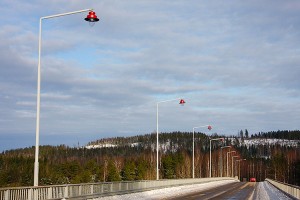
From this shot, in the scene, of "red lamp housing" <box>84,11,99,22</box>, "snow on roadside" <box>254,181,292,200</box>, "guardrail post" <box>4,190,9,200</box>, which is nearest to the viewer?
"guardrail post" <box>4,190,9,200</box>

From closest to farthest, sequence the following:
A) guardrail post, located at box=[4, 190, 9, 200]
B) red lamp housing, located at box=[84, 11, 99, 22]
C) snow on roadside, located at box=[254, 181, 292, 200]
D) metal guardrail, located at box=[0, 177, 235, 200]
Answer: guardrail post, located at box=[4, 190, 9, 200] → metal guardrail, located at box=[0, 177, 235, 200] → red lamp housing, located at box=[84, 11, 99, 22] → snow on roadside, located at box=[254, 181, 292, 200]

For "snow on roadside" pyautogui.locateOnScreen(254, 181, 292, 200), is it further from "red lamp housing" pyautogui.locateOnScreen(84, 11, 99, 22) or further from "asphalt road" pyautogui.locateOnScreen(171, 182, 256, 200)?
"red lamp housing" pyautogui.locateOnScreen(84, 11, 99, 22)

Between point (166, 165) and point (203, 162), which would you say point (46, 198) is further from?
point (203, 162)

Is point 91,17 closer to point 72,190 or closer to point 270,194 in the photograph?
point 72,190

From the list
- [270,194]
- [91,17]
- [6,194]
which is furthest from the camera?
[270,194]

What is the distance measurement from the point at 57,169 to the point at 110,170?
20989 mm

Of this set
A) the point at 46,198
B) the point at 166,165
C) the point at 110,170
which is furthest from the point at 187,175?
the point at 46,198

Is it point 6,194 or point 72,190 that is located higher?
point 6,194

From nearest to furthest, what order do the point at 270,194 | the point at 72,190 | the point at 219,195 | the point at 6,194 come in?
the point at 6,194, the point at 72,190, the point at 219,195, the point at 270,194

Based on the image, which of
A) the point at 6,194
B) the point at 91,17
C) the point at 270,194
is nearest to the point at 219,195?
the point at 270,194

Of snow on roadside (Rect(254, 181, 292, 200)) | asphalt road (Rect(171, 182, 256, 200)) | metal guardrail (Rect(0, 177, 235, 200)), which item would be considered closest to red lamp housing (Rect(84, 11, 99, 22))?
metal guardrail (Rect(0, 177, 235, 200))

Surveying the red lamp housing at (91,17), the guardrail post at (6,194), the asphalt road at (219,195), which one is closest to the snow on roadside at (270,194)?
the asphalt road at (219,195)

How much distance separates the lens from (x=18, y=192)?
723 inches

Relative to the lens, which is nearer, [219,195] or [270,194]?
[219,195]
